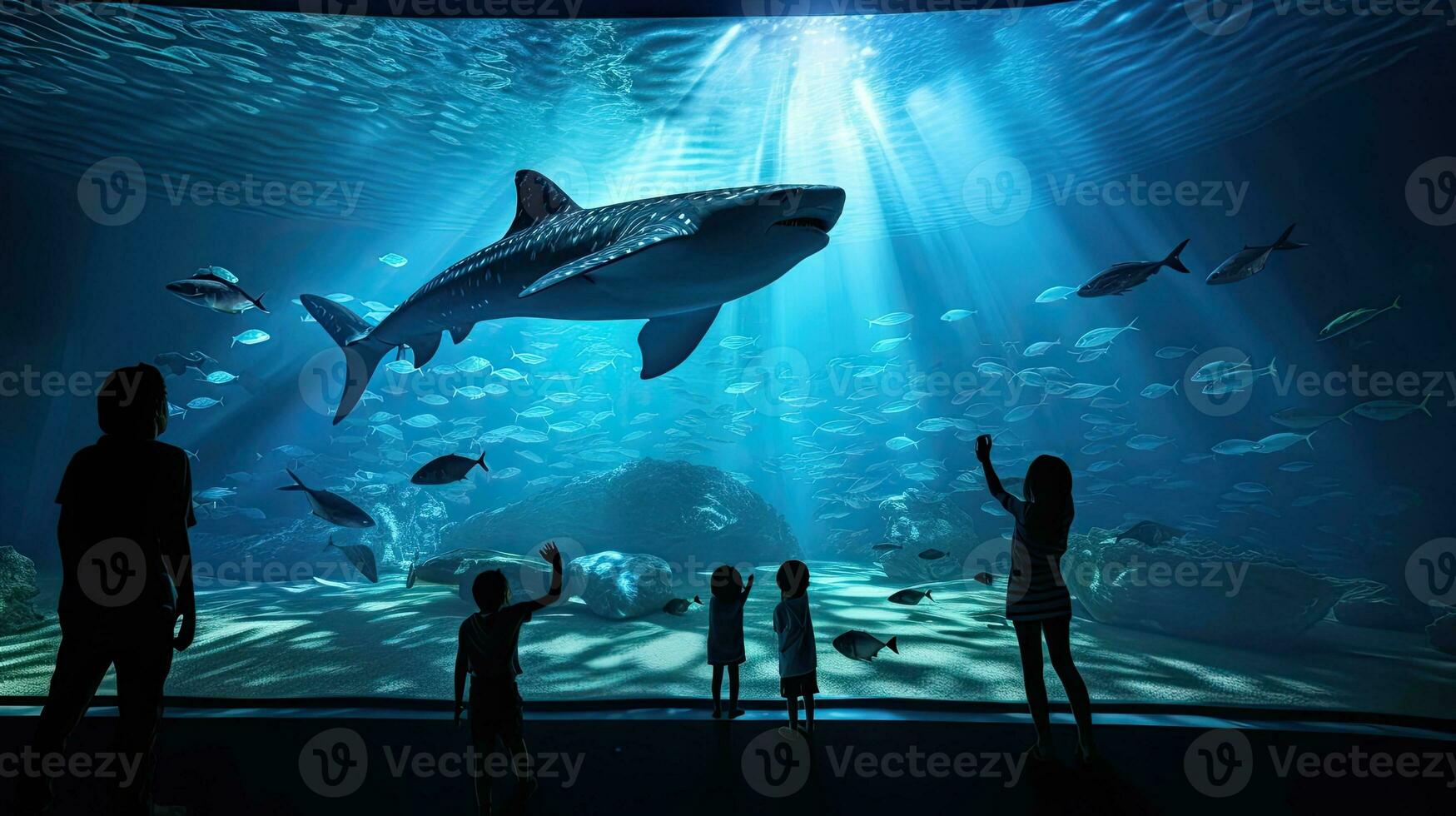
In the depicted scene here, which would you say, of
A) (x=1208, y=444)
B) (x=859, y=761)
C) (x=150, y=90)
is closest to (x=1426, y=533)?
(x=1208, y=444)

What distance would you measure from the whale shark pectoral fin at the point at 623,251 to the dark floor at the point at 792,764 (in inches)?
104

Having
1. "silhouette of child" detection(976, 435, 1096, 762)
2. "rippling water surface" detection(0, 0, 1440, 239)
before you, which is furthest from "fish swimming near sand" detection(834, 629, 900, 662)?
"rippling water surface" detection(0, 0, 1440, 239)

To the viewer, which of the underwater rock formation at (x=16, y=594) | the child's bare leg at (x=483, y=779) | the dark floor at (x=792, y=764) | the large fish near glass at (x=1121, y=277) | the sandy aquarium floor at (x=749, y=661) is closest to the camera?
the child's bare leg at (x=483, y=779)

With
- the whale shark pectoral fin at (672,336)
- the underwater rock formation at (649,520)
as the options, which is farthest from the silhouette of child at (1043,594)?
the underwater rock formation at (649,520)

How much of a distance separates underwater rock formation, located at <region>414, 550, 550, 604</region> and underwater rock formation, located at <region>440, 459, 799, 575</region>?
4387 millimetres

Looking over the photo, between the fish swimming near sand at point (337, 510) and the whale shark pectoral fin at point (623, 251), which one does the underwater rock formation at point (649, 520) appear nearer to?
the fish swimming near sand at point (337, 510)

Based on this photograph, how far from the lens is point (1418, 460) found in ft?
42.6

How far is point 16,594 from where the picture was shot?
8.05m

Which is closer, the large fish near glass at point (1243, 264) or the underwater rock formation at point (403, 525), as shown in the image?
the large fish near glass at point (1243, 264)

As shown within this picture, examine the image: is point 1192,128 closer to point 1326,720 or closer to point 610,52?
point 610,52

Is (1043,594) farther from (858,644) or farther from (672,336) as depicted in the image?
(672,336)

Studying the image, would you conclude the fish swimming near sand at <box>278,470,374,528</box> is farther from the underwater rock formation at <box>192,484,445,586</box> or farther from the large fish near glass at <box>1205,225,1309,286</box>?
the large fish near glass at <box>1205,225,1309,286</box>

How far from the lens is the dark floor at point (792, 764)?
269 cm

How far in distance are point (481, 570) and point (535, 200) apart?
230 inches
